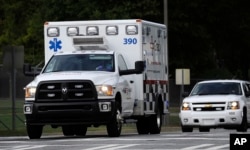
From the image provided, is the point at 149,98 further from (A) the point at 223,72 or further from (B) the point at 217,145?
(A) the point at 223,72

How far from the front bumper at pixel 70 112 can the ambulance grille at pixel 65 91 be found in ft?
0.42

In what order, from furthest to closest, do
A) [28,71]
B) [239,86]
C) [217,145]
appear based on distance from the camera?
[239,86], [28,71], [217,145]

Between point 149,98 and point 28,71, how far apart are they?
140 inches

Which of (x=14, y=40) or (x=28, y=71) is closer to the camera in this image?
(x=28, y=71)

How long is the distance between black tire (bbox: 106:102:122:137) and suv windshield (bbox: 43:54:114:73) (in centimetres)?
108

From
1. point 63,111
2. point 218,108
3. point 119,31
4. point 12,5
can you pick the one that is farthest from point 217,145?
point 12,5

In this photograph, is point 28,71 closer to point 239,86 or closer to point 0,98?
point 239,86

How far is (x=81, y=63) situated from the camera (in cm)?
2214

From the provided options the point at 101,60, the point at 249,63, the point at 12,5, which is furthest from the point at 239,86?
the point at 12,5

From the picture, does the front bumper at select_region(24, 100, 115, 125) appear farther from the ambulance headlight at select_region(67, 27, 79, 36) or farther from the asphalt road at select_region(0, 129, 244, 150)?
the ambulance headlight at select_region(67, 27, 79, 36)

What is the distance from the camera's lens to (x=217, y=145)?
687 inches

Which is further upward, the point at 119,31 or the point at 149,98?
the point at 119,31

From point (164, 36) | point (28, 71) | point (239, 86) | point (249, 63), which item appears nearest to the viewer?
point (28, 71)

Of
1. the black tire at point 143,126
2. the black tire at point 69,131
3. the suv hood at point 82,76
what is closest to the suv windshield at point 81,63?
the suv hood at point 82,76
